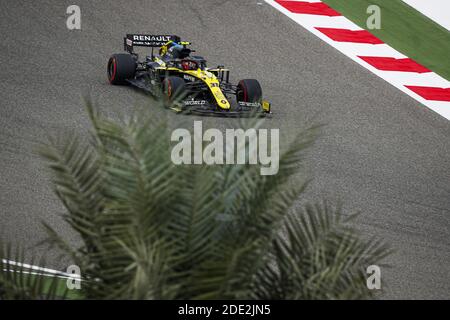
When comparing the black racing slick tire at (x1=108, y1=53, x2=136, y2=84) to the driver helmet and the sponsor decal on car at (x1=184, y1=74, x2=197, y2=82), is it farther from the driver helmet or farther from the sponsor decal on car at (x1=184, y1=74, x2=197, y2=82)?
the sponsor decal on car at (x1=184, y1=74, x2=197, y2=82)

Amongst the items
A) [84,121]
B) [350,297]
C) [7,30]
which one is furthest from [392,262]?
[7,30]

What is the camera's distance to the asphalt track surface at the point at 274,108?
30.8 ft

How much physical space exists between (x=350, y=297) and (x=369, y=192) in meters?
7.85

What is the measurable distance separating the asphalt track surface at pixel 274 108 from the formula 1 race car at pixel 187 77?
0.26m

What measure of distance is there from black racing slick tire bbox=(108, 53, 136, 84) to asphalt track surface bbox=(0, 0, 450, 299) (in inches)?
8.2

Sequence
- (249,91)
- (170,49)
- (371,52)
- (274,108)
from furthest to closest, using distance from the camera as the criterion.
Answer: (371,52) < (170,49) < (274,108) < (249,91)

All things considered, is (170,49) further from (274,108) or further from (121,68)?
(274,108)

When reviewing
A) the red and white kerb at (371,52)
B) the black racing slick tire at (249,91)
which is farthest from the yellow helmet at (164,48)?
the red and white kerb at (371,52)

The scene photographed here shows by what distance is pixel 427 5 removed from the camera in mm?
19109

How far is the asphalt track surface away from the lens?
9.38 meters

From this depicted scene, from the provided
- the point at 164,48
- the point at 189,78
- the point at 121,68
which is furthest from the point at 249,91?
the point at 121,68

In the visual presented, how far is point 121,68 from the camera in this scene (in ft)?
45.0

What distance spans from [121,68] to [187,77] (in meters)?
1.13

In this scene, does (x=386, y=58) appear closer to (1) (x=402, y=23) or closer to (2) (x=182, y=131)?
(1) (x=402, y=23)
